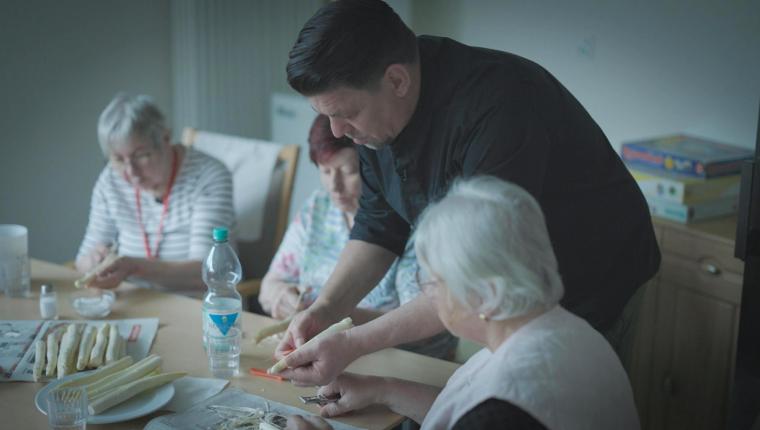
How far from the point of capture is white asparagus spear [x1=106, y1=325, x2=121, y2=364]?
1.83m

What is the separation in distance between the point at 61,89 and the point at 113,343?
224 centimetres

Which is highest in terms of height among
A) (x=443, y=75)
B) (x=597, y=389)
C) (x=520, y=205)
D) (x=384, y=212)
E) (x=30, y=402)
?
(x=443, y=75)

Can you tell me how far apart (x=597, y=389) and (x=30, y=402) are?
1.09m

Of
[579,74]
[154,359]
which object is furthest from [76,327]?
[579,74]

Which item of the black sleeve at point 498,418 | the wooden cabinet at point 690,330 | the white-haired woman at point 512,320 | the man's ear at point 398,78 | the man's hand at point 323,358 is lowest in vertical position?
the wooden cabinet at point 690,330

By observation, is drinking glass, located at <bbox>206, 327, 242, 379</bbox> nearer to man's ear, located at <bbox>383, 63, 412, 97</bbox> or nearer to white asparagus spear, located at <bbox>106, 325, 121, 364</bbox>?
white asparagus spear, located at <bbox>106, 325, 121, 364</bbox>

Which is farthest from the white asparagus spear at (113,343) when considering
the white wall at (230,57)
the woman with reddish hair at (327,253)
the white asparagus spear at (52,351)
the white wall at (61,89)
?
the white wall at (230,57)

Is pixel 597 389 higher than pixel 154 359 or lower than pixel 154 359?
higher

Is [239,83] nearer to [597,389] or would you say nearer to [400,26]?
[400,26]

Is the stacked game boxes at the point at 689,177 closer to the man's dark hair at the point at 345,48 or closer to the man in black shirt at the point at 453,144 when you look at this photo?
the man in black shirt at the point at 453,144

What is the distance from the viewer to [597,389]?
49.8 inches

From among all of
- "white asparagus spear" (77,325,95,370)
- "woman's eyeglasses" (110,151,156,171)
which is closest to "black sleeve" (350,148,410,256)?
"white asparagus spear" (77,325,95,370)

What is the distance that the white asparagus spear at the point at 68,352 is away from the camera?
5.86 feet

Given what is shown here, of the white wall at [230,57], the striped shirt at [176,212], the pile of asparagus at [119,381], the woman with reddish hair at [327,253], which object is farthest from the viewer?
the white wall at [230,57]
